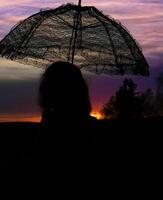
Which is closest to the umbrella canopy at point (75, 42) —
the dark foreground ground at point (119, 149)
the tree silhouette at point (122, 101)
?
the dark foreground ground at point (119, 149)

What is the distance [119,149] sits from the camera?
8828 millimetres

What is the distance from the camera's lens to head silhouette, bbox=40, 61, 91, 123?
497cm

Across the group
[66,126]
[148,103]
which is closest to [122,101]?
[148,103]

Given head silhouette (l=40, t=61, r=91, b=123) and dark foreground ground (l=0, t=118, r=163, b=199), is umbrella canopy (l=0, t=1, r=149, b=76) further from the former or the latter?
head silhouette (l=40, t=61, r=91, b=123)

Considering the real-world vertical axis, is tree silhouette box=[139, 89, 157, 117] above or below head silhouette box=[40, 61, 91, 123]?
below

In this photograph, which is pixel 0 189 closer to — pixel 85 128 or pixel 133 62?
pixel 133 62

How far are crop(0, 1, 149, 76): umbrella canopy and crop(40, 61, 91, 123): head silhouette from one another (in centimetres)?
425

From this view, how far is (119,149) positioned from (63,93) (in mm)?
3945

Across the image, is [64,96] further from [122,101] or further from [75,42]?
[122,101]

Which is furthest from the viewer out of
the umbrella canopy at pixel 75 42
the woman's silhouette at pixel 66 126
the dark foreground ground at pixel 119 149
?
the umbrella canopy at pixel 75 42

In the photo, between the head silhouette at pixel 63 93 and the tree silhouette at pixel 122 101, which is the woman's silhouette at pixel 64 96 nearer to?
the head silhouette at pixel 63 93

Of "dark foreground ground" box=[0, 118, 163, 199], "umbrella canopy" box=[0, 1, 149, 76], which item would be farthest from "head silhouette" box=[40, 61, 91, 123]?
"umbrella canopy" box=[0, 1, 149, 76]

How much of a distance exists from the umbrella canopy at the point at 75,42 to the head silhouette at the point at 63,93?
13.9 feet

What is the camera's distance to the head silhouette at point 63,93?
196 inches
